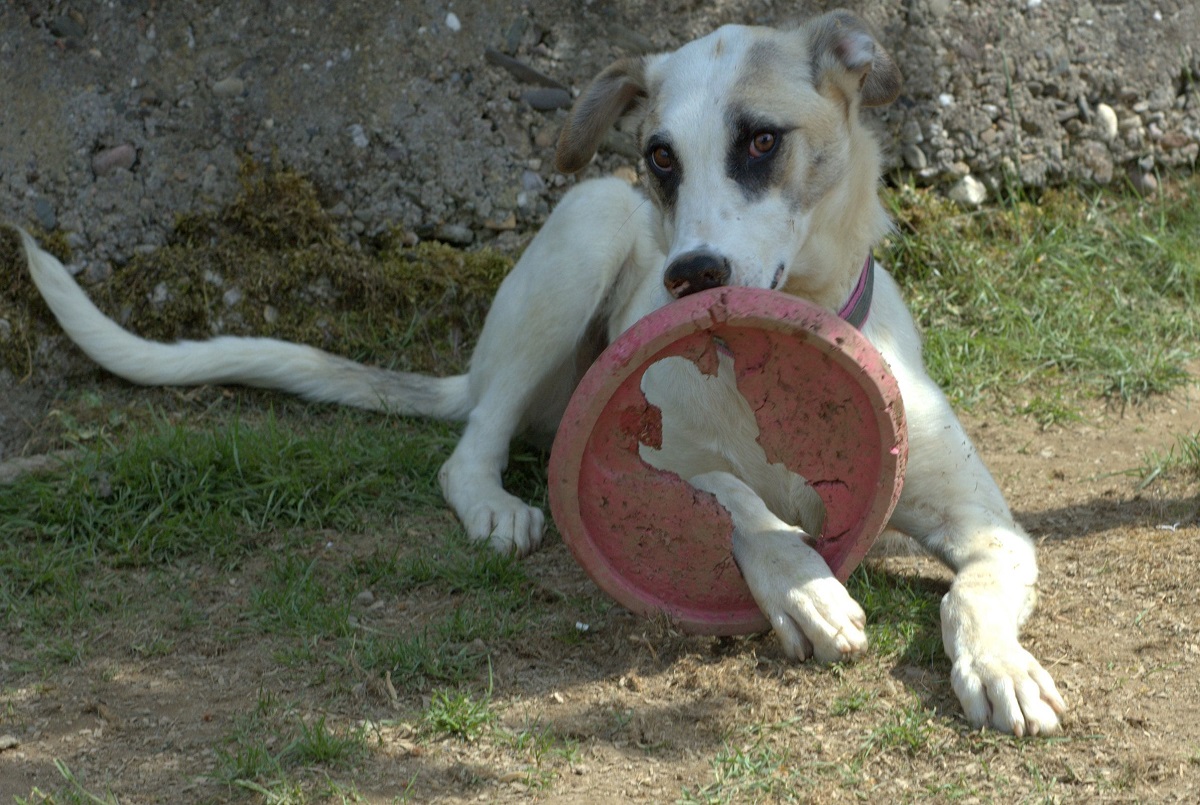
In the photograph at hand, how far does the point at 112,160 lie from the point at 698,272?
2.92m

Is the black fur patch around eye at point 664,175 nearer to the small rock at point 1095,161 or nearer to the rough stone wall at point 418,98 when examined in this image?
the rough stone wall at point 418,98

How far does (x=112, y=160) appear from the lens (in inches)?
190

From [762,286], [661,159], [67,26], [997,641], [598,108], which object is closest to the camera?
[997,641]

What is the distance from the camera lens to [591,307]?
4301 mm

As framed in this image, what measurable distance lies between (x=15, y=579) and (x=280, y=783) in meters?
1.48

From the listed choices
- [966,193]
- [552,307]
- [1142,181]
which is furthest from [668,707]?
[1142,181]

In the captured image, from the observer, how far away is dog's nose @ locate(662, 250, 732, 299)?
109 inches

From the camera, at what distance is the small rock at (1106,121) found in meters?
5.48

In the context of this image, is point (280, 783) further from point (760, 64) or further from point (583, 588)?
point (760, 64)

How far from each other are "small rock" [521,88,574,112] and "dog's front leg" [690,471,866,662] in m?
2.73

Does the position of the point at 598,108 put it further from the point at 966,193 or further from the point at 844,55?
the point at 966,193

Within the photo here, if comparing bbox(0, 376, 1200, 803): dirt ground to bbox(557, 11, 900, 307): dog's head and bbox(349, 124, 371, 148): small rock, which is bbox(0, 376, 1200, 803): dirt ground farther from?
bbox(349, 124, 371, 148): small rock

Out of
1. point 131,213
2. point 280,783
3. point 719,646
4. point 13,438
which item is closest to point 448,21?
point 131,213

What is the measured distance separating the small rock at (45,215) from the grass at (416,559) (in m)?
0.44
